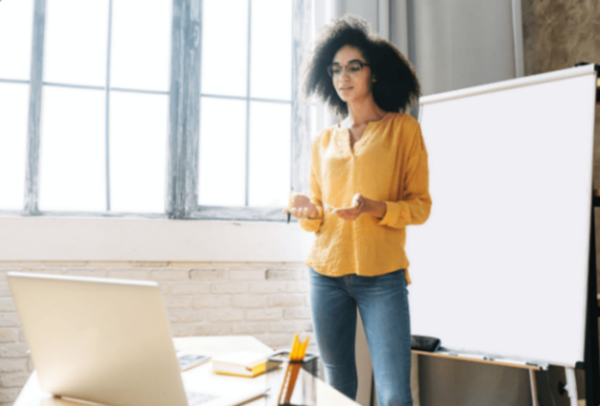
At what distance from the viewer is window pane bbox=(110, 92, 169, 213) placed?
2258 millimetres

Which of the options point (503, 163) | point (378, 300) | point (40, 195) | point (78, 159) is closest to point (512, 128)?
point (503, 163)

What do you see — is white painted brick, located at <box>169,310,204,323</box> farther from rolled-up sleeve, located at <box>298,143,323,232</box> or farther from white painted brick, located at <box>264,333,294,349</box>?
rolled-up sleeve, located at <box>298,143,323,232</box>

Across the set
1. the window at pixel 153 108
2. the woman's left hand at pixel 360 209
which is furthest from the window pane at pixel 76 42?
the woman's left hand at pixel 360 209

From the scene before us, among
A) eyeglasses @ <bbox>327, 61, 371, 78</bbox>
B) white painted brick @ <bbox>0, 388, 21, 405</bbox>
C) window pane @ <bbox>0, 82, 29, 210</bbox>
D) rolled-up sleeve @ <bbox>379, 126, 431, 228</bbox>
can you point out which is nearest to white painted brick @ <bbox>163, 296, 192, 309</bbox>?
white painted brick @ <bbox>0, 388, 21, 405</bbox>

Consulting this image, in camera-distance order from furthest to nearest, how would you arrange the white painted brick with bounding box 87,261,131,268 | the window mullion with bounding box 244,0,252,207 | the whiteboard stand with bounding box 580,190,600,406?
1. the window mullion with bounding box 244,0,252,207
2. the white painted brick with bounding box 87,261,131,268
3. the whiteboard stand with bounding box 580,190,600,406

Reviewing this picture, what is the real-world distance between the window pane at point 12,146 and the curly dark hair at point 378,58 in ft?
4.93

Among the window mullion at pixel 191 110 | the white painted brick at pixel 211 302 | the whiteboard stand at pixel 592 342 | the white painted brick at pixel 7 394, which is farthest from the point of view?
the window mullion at pixel 191 110

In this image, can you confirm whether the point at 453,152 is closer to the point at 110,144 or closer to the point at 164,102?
the point at 164,102

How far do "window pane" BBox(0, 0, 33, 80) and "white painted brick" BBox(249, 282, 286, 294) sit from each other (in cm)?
152

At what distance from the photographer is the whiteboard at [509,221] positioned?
5.20ft

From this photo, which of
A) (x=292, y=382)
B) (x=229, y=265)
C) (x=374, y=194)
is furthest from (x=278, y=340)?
(x=292, y=382)

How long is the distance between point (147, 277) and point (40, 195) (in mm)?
680

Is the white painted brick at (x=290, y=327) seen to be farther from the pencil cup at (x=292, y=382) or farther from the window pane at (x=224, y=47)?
the pencil cup at (x=292, y=382)

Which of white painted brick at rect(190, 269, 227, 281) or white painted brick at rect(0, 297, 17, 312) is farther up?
white painted brick at rect(190, 269, 227, 281)
